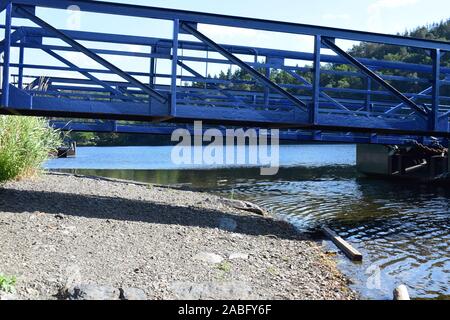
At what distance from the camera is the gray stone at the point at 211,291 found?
17.5ft

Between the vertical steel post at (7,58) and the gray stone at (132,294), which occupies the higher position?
the vertical steel post at (7,58)

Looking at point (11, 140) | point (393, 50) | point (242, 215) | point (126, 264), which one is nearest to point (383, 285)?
point (126, 264)

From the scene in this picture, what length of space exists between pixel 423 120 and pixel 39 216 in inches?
387

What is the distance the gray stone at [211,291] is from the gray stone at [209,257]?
3.94ft

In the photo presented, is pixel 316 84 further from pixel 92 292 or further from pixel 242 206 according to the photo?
pixel 92 292

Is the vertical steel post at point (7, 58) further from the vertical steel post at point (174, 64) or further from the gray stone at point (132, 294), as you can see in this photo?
the gray stone at point (132, 294)

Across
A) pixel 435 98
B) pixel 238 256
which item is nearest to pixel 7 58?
pixel 238 256

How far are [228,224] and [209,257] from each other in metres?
2.93

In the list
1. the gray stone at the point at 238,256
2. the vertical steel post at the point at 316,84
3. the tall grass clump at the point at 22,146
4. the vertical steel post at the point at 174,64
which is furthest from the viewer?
the vertical steel post at the point at 316,84

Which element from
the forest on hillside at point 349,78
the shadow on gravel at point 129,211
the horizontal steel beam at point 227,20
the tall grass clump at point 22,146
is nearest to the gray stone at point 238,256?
the shadow on gravel at point 129,211

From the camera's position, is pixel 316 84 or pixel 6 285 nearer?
pixel 6 285

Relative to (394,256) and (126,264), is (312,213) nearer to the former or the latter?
(394,256)

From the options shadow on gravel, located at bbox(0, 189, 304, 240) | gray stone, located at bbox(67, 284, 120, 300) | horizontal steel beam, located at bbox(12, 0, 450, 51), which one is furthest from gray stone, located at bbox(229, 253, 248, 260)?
horizontal steel beam, located at bbox(12, 0, 450, 51)

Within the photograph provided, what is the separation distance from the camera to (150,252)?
701 cm
